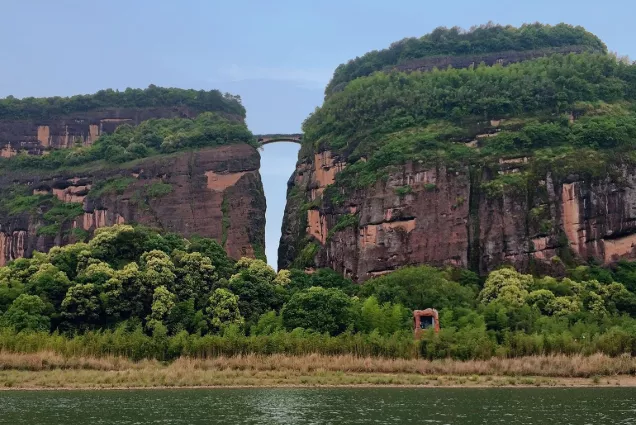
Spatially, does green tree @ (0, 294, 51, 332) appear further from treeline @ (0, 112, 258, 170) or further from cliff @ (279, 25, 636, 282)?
treeline @ (0, 112, 258, 170)

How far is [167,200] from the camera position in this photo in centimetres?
8494

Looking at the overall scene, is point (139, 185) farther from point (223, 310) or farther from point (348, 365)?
point (348, 365)

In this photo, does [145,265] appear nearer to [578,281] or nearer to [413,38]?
[578,281]

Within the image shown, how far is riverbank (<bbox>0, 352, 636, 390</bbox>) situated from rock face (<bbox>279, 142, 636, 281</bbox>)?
2374 centimetres

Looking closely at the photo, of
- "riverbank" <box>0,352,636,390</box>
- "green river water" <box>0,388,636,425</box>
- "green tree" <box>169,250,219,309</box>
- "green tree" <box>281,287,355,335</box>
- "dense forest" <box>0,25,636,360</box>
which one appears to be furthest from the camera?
"green tree" <box>169,250,219,309</box>

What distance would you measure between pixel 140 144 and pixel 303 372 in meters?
48.8

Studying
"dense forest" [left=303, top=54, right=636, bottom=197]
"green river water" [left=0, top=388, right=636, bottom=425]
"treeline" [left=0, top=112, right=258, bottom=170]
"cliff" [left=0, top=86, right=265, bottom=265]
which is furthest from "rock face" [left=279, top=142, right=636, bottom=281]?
"green river water" [left=0, top=388, right=636, bottom=425]

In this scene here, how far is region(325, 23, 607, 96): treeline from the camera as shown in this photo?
105125 millimetres

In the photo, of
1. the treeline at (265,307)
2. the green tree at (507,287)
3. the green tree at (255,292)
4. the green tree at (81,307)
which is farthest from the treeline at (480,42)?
the green tree at (81,307)

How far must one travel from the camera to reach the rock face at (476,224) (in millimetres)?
70750

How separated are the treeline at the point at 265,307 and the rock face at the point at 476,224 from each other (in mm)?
2671

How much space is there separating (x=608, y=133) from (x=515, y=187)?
9088 mm

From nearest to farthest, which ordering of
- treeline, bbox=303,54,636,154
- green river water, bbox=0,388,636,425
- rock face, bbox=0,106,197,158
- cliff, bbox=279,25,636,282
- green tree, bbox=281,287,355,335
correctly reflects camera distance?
green river water, bbox=0,388,636,425 < green tree, bbox=281,287,355,335 < cliff, bbox=279,25,636,282 < treeline, bbox=303,54,636,154 < rock face, bbox=0,106,197,158

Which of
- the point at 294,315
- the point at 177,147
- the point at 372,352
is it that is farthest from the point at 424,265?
the point at 177,147
